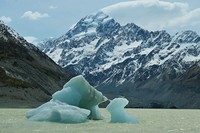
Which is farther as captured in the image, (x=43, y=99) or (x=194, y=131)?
(x=43, y=99)

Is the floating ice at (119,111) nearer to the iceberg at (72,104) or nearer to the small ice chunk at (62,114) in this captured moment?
the iceberg at (72,104)

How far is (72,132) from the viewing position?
34.7 meters

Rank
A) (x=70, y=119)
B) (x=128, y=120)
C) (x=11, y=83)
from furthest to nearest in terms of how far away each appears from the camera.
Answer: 1. (x=11, y=83)
2. (x=128, y=120)
3. (x=70, y=119)

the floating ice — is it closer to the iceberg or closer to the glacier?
the glacier

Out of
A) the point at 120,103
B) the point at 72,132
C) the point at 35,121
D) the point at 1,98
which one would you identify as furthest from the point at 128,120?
the point at 1,98

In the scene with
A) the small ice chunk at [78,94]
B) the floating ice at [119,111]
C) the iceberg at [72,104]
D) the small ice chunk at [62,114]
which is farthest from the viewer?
the small ice chunk at [78,94]

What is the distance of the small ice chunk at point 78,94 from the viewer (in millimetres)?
50375

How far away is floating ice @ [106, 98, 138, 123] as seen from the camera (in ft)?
150

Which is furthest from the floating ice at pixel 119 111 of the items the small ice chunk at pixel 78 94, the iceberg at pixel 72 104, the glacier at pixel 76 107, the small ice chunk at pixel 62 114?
the small ice chunk at pixel 78 94

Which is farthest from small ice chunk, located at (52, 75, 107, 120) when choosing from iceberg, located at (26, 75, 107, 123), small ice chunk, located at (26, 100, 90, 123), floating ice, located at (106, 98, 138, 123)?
small ice chunk, located at (26, 100, 90, 123)

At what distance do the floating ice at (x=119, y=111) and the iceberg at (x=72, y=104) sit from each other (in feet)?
8.65

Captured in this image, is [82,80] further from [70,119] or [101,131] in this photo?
[101,131]

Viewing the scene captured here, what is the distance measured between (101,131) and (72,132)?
2.52 meters

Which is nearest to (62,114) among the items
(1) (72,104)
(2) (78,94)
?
(1) (72,104)
